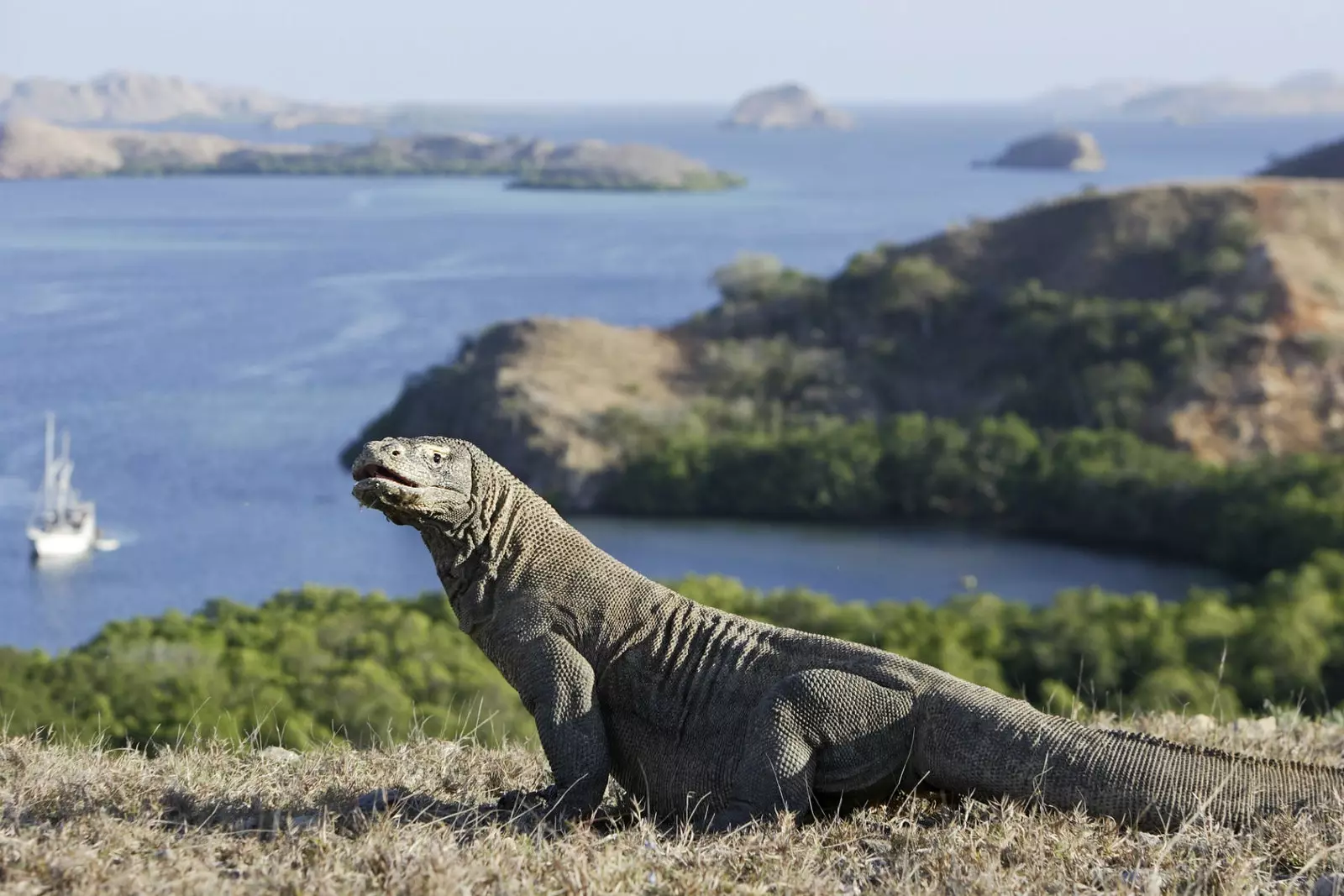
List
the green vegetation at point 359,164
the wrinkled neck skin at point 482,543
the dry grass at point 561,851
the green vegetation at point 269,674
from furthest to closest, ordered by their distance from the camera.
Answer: the green vegetation at point 359,164
the green vegetation at point 269,674
the wrinkled neck skin at point 482,543
the dry grass at point 561,851

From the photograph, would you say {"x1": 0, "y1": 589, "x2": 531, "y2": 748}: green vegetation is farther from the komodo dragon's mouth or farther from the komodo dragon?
the komodo dragon's mouth

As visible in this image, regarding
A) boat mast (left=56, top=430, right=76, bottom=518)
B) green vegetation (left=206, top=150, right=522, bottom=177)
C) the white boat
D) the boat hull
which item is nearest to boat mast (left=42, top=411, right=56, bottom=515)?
the white boat

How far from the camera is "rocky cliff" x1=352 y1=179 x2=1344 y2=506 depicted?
57.4 meters

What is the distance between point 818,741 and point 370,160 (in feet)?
557

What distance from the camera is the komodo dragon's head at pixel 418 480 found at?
5.72 m

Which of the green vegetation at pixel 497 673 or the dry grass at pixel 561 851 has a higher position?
the dry grass at pixel 561 851

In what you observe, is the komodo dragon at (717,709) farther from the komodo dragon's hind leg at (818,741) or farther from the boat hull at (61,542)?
the boat hull at (61,542)

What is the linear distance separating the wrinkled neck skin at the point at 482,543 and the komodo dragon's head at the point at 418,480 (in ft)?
0.19

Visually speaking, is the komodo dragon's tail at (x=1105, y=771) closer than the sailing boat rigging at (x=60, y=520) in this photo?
Yes

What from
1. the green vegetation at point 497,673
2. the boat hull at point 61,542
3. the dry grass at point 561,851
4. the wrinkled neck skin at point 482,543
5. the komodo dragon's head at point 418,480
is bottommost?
the boat hull at point 61,542

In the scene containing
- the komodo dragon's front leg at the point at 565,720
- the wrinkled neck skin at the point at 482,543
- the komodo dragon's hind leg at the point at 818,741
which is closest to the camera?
the komodo dragon's hind leg at the point at 818,741

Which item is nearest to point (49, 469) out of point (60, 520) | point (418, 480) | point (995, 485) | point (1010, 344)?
point (60, 520)

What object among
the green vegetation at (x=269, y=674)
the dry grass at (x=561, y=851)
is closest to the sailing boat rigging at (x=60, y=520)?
the green vegetation at (x=269, y=674)

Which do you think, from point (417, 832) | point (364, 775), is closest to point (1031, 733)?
point (417, 832)
